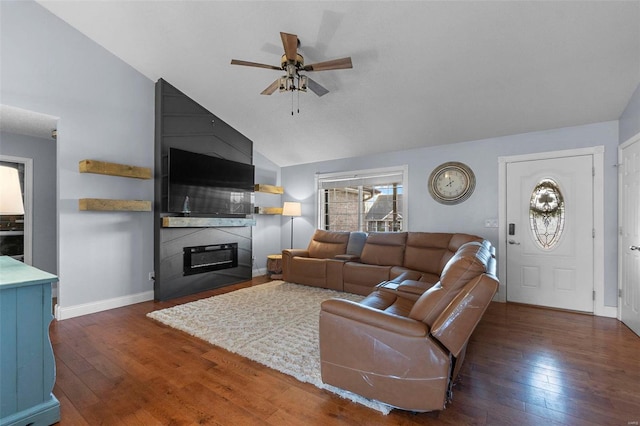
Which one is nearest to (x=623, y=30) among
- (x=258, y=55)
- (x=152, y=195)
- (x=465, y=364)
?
(x=465, y=364)

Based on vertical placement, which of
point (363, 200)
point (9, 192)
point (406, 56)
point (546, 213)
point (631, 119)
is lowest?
point (546, 213)

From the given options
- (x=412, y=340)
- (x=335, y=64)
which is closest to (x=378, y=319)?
(x=412, y=340)

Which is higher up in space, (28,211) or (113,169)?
(113,169)

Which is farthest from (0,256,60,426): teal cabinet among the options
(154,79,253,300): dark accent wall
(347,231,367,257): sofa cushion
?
(347,231,367,257): sofa cushion

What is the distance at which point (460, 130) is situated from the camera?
13.5 ft

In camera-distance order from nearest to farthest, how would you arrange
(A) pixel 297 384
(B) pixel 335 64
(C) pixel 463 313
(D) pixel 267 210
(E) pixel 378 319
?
(C) pixel 463 313, (E) pixel 378 319, (A) pixel 297 384, (B) pixel 335 64, (D) pixel 267 210

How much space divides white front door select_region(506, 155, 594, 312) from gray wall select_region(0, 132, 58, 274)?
6.55m

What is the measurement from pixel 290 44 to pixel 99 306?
12.5 ft

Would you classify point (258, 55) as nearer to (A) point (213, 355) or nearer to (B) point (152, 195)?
(B) point (152, 195)

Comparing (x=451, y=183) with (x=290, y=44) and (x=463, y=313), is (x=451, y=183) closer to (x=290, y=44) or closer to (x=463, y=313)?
(x=290, y=44)

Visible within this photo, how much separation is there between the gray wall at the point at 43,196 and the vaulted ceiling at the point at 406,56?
1827 millimetres

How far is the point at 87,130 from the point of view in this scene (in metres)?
3.57

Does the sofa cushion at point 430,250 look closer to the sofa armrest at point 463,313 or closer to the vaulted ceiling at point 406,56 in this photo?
the vaulted ceiling at point 406,56

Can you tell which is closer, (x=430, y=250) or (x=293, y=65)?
(x=293, y=65)
